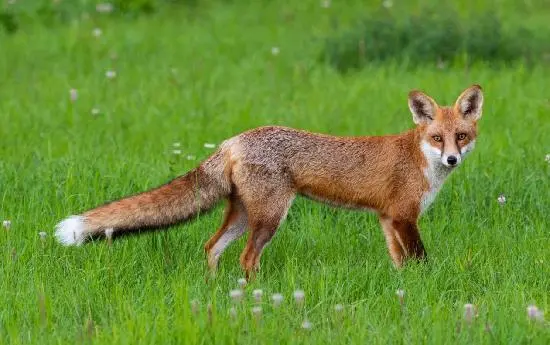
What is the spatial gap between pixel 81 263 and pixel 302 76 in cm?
Result: 610

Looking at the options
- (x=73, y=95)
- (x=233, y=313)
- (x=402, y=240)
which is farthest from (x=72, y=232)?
(x=73, y=95)

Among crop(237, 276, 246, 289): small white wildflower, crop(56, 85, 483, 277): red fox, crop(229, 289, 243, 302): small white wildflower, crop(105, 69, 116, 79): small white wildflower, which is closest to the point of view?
crop(229, 289, 243, 302): small white wildflower

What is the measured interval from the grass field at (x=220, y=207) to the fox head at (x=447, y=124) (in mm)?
708

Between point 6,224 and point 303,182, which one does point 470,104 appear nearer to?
point 303,182

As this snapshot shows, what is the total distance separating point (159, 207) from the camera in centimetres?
675

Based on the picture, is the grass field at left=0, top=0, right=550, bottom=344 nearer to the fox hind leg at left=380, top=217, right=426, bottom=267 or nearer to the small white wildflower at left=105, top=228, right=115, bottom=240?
the fox hind leg at left=380, top=217, right=426, bottom=267

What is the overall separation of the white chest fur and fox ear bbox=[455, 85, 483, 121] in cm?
35

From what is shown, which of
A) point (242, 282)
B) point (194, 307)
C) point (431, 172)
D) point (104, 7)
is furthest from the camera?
point (104, 7)

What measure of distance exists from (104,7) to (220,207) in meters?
8.54

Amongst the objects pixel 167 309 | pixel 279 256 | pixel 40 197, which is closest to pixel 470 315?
pixel 167 309

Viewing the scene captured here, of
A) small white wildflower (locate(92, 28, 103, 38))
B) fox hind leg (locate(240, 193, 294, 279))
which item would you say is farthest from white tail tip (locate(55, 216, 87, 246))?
small white wildflower (locate(92, 28, 103, 38))

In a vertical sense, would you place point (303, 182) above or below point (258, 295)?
above

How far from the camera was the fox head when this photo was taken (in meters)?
7.12

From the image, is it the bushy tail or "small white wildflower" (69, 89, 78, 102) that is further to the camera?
"small white wildflower" (69, 89, 78, 102)
